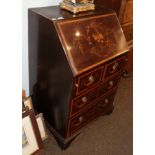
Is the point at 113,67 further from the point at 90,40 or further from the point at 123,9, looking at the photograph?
the point at 123,9

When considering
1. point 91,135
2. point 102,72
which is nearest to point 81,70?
point 102,72

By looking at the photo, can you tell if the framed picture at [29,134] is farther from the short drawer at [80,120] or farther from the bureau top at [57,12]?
the bureau top at [57,12]

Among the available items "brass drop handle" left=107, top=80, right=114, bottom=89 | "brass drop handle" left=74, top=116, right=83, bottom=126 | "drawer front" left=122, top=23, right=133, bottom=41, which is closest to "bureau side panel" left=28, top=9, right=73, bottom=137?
"brass drop handle" left=74, top=116, right=83, bottom=126

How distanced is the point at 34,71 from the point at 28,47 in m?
0.20

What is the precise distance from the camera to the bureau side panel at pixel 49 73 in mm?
1333

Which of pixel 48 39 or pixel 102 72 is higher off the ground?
pixel 48 39

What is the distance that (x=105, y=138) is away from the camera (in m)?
1.83

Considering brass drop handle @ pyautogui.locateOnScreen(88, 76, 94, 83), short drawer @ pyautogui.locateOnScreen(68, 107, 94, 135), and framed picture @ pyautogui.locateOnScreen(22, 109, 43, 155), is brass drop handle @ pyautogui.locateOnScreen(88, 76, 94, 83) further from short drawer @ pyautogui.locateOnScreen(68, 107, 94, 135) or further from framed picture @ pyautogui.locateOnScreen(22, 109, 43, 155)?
framed picture @ pyautogui.locateOnScreen(22, 109, 43, 155)

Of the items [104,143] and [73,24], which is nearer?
[73,24]

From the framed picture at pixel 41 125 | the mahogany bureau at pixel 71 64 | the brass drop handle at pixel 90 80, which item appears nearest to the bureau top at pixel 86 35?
the mahogany bureau at pixel 71 64
